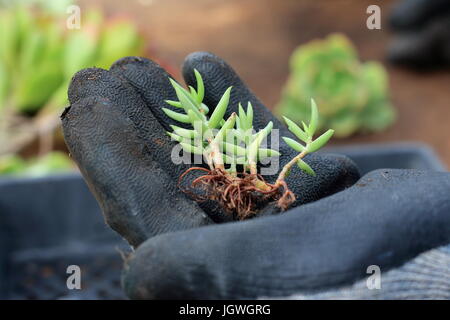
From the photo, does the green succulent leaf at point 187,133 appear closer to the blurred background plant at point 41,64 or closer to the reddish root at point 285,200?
the reddish root at point 285,200

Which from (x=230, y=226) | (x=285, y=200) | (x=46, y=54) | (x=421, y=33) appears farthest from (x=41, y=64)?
(x=421, y=33)

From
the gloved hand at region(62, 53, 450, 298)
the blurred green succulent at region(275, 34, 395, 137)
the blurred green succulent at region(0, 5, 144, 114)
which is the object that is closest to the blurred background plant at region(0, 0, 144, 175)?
the blurred green succulent at region(0, 5, 144, 114)

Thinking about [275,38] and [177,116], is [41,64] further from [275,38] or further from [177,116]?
[275,38]

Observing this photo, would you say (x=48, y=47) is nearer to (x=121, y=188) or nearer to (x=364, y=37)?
(x=121, y=188)

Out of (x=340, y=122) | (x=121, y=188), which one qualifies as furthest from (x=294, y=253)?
(x=340, y=122)

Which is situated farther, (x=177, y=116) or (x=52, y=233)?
(x=52, y=233)
